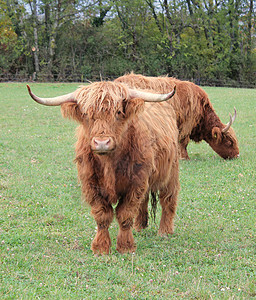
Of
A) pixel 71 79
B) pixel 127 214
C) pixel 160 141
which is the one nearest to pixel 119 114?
pixel 160 141

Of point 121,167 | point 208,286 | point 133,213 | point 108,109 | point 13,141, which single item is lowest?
point 13,141

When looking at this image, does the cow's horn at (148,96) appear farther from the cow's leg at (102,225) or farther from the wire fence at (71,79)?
the wire fence at (71,79)

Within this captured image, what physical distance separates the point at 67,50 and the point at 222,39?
14928 millimetres

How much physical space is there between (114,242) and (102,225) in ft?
1.83

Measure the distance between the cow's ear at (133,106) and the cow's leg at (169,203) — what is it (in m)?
1.42

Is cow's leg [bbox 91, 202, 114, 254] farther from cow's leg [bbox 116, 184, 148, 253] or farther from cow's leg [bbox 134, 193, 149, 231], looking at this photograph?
cow's leg [bbox 134, 193, 149, 231]

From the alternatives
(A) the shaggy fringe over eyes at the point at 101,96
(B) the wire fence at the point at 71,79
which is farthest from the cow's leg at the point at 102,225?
(B) the wire fence at the point at 71,79


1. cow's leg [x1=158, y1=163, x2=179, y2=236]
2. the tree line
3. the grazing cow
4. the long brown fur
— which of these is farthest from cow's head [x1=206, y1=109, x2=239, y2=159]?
the tree line

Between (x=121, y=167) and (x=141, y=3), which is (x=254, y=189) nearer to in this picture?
(x=121, y=167)

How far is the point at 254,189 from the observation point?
7.47 m

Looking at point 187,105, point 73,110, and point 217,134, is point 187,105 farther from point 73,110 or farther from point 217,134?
point 73,110

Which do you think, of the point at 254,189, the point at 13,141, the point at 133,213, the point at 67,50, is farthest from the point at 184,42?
the point at 133,213

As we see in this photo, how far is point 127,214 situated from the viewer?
4566mm

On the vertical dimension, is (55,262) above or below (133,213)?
below
